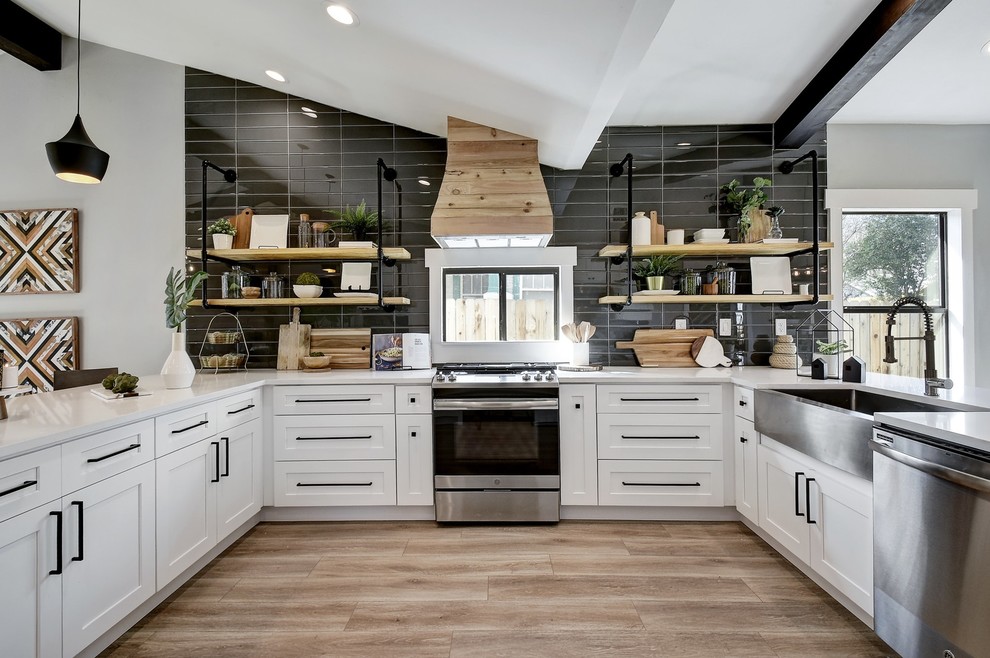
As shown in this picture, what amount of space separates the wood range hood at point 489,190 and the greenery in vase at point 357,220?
593 millimetres

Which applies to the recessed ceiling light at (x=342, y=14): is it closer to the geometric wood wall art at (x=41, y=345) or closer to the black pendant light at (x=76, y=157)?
the black pendant light at (x=76, y=157)

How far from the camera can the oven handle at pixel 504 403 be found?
264 centimetres

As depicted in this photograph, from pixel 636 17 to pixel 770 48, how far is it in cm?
134

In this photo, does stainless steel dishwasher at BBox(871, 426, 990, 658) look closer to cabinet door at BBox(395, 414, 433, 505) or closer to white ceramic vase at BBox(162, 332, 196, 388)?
cabinet door at BBox(395, 414, 433, 505)

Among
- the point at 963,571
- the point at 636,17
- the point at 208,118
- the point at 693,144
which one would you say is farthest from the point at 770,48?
the point at 208,118

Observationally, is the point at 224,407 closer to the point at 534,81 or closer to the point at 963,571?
the point at 534,81

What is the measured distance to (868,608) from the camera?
162 centimetres

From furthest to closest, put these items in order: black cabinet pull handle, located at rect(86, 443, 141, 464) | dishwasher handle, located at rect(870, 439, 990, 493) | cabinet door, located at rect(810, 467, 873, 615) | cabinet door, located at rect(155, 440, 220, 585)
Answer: cabinet door, located at rect(155, 440, 220, 585)
cabinet door, located at rect(810, 467, 873, 615)
black cabinet pull handle, located at rect(86, 443, 141, 464)
dishwasher handle, located at rect(870, 439, 990, 493)

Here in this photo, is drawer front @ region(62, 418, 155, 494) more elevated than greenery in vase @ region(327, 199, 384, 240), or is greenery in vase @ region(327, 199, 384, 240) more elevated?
greenery in vase @ region(327, 199, 384, 240)

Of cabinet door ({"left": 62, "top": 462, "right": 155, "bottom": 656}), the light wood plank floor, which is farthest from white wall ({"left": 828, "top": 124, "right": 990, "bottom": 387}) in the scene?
cabinet door ({"left": 62, "top": 462, "right": 155, "bottom": 656})

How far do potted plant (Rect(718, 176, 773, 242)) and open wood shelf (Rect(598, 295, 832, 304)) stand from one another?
0.41 m

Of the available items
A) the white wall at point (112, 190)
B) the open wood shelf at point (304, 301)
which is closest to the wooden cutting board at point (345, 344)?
the open wood shelf at point (304, 301)

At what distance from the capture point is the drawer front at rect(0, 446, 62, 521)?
4.06 ft

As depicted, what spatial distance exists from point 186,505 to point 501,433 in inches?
61.4
